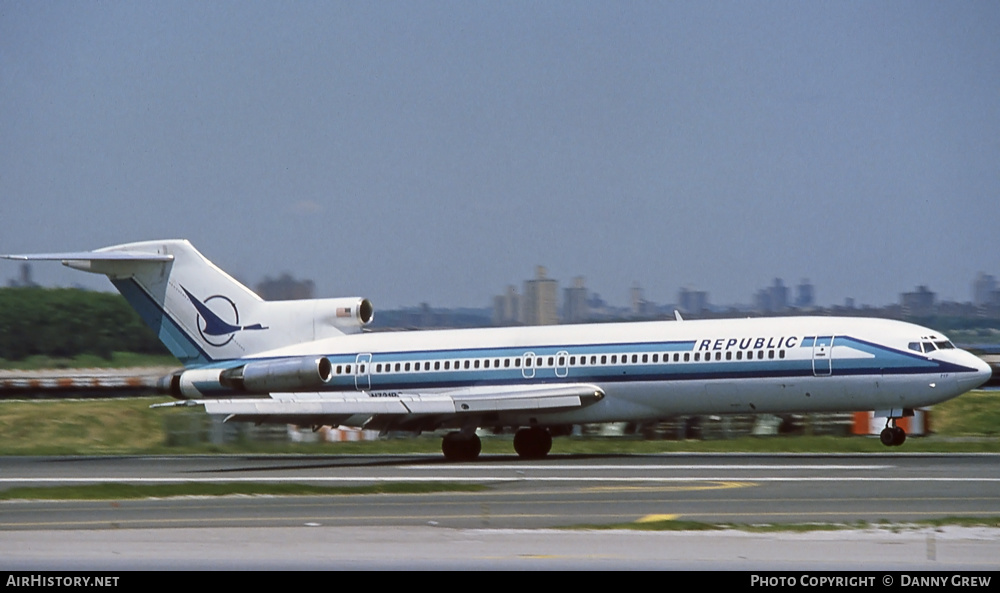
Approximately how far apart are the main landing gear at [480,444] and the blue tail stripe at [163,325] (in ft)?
28.9

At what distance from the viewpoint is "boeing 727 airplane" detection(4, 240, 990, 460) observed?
1391 inches

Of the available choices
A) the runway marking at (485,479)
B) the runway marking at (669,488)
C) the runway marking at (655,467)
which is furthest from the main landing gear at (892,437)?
the runway marking at (669,488)

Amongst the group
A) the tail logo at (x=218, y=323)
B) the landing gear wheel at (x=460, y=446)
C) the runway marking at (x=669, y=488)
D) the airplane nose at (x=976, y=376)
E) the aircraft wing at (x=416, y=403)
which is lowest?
the runway marking at (x=669, y=488)

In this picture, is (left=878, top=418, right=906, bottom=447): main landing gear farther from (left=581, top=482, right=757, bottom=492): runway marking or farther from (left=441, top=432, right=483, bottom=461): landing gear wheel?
(left=441, top=432, right=483, bottom=461): landing gear wheel

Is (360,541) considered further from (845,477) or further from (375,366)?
(375,366)

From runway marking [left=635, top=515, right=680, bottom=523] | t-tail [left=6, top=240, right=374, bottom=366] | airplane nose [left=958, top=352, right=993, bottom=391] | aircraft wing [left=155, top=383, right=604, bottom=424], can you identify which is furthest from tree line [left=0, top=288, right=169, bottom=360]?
runway marking [left=635, top=515, right=680, bottom=523]

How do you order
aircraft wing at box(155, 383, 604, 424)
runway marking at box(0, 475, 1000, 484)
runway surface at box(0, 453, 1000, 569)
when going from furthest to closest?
aircraft wing at box(155, 383, 604, 424) < runway marking at box(0, 475, 1000, 484) < runway surface at box(0, 453, 1000, 569)

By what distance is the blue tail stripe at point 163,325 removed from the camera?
141 ft

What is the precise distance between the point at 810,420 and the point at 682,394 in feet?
41.3

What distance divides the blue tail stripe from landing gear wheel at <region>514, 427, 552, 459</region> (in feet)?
32.5

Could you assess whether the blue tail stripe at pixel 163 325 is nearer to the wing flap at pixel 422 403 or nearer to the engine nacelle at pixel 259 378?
the engine nacelle at pixel 259 378

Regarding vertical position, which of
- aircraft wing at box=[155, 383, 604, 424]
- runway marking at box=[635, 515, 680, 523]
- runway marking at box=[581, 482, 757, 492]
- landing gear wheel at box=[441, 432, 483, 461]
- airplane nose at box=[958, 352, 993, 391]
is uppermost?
airplane nose at box=[958, 352, 993, 391]
